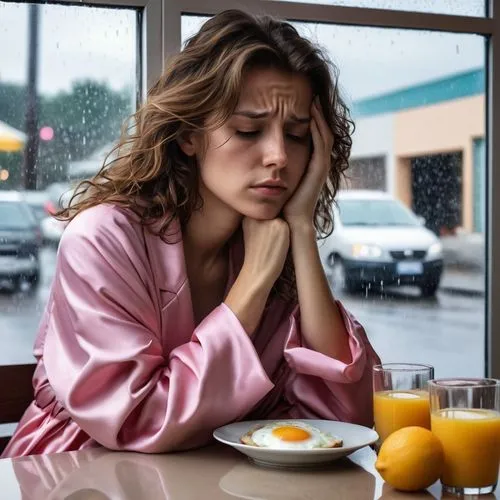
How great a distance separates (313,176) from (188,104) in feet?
1.05

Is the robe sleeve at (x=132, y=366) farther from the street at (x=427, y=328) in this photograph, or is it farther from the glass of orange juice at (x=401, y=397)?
the street at (x=427, y=328)

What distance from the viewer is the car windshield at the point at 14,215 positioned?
7.71 ft

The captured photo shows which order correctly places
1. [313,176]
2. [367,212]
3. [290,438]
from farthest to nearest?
[367,212] < [313,176] < [290,438]

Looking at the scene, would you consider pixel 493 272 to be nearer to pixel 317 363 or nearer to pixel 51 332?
pixel 317 363

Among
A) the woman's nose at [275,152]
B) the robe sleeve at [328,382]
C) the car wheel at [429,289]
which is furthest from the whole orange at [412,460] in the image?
the car wheel at [429,289]

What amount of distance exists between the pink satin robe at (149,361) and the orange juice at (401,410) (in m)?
→ 0.21

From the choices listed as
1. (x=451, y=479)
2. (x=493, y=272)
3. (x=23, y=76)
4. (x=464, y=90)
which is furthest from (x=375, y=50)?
(x=451, y=479)

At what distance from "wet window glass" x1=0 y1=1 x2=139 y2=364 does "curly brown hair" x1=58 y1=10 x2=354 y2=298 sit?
17.7 inches

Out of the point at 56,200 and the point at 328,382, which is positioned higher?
the point at 56,200

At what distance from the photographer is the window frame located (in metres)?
2.37

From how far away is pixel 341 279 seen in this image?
108 inches

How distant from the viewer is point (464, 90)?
9.39ft

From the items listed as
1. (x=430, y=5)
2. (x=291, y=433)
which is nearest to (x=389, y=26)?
(x=430, y=5)

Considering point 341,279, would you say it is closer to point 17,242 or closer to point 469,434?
point 17,242
